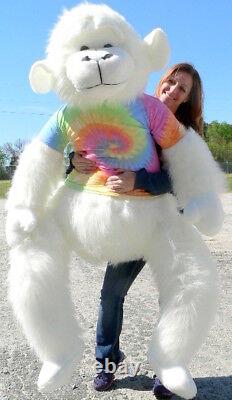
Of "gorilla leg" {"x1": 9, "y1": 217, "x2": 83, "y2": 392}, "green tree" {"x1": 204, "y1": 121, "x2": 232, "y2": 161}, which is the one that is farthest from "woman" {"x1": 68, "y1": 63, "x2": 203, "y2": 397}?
"green tree" {"x1": 204, "y1": 121, "x2": 232, "y2": 161}

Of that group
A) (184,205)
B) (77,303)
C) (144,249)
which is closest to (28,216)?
(144,249)

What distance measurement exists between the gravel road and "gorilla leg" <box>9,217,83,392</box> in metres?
0.39

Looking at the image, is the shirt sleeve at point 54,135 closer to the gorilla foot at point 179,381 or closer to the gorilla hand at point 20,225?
the gorilla hand at point 20,225

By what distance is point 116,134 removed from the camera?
226 centimetres

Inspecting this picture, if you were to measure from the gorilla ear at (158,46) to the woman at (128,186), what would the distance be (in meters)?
0.40

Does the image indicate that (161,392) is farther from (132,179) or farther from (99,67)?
Result: (99,67)

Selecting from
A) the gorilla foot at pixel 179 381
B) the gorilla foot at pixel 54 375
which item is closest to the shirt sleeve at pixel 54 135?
the gorilla foot at pixel 54 375

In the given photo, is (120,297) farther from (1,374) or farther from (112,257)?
(1,374)

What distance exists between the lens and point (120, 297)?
2564 millimetres

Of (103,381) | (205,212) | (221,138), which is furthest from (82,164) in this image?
(221,138)

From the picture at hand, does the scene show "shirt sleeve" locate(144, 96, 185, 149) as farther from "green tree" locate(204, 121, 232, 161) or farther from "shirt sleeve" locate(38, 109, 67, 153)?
"green tree" locate(204, 121, 232, 161)

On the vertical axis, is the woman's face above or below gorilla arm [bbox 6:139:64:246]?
above

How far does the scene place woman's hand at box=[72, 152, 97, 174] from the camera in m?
2.32

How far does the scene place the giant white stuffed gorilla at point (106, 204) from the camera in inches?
86.4
